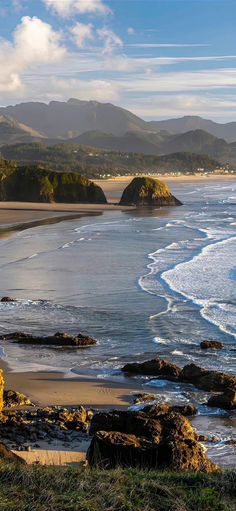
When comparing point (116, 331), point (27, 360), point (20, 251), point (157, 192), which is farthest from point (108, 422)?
point (157, 192)

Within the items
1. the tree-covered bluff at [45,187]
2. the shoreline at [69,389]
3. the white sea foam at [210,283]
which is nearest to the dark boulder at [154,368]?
the shoreline at [69,389]

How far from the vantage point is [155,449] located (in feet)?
30.1

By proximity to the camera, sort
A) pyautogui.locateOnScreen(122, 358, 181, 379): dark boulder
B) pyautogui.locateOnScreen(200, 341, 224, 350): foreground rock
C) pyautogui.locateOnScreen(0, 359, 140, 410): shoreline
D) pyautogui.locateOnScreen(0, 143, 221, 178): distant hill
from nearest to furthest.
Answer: pyautogui.locateOnScreen(0, 359, 140, 410): shoreline < pyautogui.locateOnScreen(122, 358, 181, 379): dark boulder < pyautogui.locateOnScreen(200, 341, 224, 350): foreground rock < pyautogui.locateOnScreen(0, 143, 221, 178): distant hill

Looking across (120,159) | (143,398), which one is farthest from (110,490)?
(120,159)

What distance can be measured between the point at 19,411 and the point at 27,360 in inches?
144

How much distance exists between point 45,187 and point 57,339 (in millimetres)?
51749

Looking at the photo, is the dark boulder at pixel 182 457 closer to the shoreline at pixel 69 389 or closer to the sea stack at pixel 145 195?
the shoreline at pixel 69 389

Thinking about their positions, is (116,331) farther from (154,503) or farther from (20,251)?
(20,251)

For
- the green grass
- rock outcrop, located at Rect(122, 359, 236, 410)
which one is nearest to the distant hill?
rock outcrop, located at Rect(122, 359, 236, 410)

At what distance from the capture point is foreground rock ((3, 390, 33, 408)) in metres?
12.2

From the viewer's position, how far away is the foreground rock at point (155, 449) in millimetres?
9000

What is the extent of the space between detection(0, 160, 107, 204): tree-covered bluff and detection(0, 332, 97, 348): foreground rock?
5007 centimetres

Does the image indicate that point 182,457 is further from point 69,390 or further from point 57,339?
point 57,339

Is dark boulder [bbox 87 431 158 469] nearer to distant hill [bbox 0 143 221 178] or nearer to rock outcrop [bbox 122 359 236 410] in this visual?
rock outcrop [bbox 122 359 236 410]
